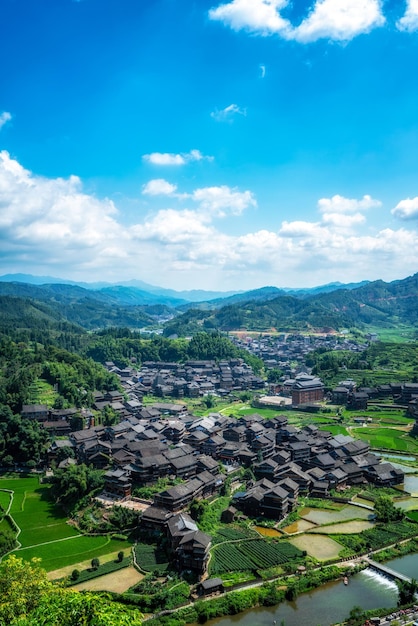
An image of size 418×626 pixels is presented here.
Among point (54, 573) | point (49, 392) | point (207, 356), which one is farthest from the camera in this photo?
point (207, 356)

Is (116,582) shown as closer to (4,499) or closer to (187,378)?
(4,499)

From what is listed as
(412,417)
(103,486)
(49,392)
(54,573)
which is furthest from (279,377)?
(54,573)

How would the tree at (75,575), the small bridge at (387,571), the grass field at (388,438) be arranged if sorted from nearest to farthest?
the tree at (75,575), the small bridge at (387,571), the grass field at (388,438)

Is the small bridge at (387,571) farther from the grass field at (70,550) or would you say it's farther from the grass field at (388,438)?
the grass field at (388,438)

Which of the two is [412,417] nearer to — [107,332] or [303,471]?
[303,471]

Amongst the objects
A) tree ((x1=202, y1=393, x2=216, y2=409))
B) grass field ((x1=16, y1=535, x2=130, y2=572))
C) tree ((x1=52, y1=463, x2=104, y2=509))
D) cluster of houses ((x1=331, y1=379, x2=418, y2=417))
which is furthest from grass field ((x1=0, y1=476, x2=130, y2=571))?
cluster of houses ((x1=331, y1=379, x2=418, y2=417))

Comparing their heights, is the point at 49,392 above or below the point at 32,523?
above

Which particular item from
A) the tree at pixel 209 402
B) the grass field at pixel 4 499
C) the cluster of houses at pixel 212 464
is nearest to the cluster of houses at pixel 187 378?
the tree at pixel 209 402
